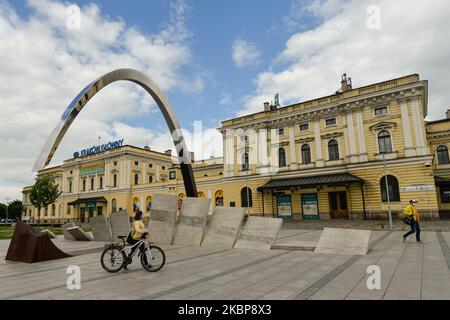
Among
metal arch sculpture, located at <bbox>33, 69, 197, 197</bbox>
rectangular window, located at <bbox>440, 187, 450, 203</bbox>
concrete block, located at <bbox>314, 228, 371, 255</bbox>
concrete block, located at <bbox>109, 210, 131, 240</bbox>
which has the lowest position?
concrete block, located at <bbox>314, 228, 371, 255</bbox>

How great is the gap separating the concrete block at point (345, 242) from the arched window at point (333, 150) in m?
22.0

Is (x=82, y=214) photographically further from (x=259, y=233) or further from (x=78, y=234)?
(x=259, y=233)

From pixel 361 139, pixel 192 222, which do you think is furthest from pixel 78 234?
pixel 361 139

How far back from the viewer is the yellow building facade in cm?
2691

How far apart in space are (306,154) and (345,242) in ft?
78.1

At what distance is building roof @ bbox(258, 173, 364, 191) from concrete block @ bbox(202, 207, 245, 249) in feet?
58.4

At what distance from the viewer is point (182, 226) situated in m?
13.7

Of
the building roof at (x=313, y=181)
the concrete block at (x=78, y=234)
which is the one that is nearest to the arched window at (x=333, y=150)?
the building roof at (x=313, y=181)

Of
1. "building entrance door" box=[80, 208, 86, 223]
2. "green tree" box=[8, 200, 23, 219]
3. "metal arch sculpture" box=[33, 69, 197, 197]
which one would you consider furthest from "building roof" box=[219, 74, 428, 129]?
"green tree" box=[8, 200, 23, 219]

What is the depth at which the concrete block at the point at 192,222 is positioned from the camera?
1316cm

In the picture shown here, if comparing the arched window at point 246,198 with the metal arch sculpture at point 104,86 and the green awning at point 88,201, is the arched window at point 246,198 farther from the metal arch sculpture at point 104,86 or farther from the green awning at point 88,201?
the green awning at point 88,201

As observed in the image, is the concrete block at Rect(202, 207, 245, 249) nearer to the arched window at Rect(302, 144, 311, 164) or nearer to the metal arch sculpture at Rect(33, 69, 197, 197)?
the metal arch sculpture at Rect(33, 69, 197, 197)
